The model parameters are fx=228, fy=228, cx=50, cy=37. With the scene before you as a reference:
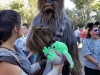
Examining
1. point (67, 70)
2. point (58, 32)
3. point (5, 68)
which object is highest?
point (58, 32)

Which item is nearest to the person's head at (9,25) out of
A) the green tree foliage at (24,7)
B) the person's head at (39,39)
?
the person's head at (39,39)

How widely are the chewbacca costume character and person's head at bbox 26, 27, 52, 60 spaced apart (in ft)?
0.27

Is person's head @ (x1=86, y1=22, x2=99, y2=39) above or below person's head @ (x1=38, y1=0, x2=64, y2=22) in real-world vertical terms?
below

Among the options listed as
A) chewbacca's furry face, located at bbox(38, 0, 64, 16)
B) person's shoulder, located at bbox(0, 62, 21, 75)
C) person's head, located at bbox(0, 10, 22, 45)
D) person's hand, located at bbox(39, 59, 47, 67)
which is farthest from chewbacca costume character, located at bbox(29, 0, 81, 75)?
person's shoulder, located at bbox(0, 62, 21, 75)

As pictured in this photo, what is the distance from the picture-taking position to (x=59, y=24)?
260 cm

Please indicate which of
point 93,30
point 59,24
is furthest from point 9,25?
point 93,30

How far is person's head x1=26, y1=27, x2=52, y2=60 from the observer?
97.7 inches

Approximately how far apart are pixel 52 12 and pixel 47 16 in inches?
3.1

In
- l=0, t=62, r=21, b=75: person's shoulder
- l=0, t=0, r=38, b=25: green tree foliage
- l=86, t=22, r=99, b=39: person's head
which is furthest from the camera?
l=0, t=0, r=38, b=25: green tree foliage

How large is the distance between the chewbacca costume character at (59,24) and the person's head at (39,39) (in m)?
0.08

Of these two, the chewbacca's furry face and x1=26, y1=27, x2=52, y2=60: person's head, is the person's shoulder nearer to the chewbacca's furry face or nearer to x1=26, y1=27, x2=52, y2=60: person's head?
x1=26, y1=27, x2=52, y2=60: person's head

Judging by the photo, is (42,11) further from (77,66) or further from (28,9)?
(28,9)

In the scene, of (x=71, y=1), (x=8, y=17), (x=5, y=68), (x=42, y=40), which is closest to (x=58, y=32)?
(x=42, y=40)

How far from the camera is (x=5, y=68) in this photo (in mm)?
1615
